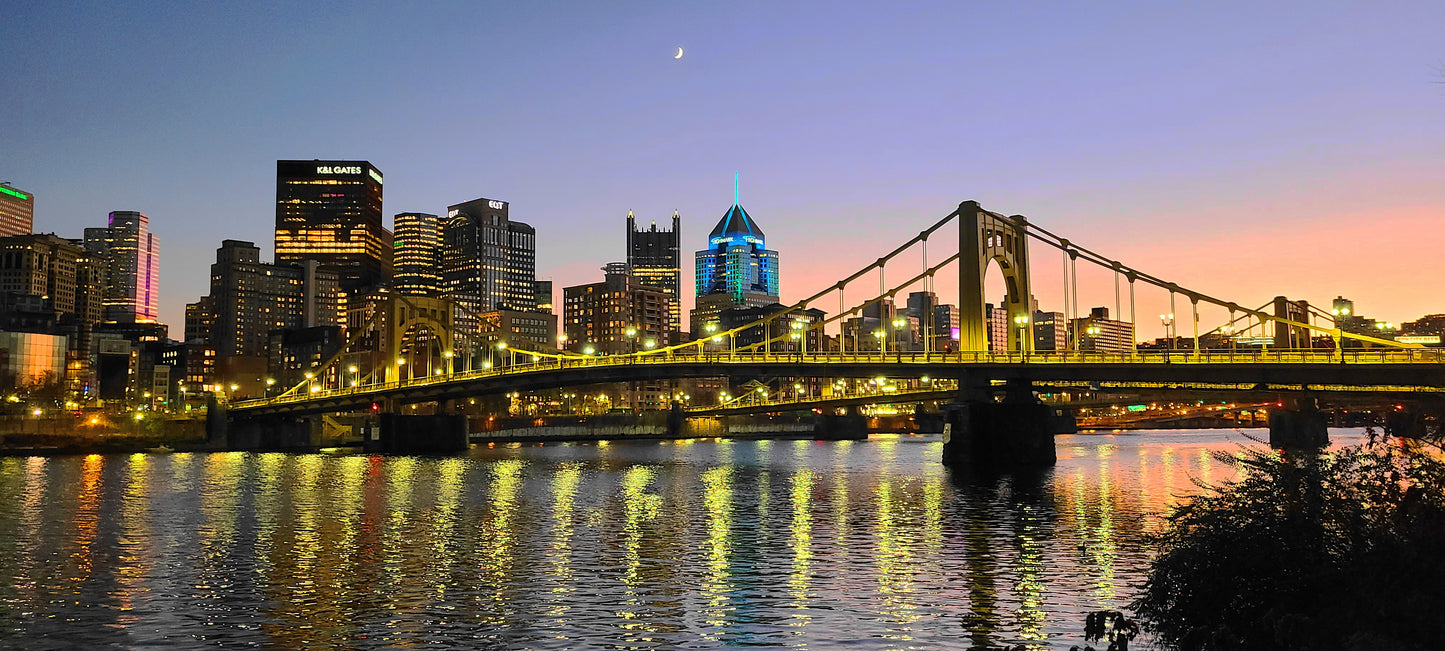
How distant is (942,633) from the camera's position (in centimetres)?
2150

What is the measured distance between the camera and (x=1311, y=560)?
615 inches

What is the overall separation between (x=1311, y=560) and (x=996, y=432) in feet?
212

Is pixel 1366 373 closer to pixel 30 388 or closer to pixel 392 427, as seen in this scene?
pixel 392 427

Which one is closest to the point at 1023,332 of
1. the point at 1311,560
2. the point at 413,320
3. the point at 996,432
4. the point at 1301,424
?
the point at 996,432

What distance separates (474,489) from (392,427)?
55820mm

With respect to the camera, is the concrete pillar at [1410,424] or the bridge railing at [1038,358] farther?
the bridge railing at [1038,358]

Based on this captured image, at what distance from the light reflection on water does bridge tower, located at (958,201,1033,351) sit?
58.1ft

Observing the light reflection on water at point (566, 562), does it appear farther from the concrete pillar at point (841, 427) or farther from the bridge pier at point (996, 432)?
the concrete pillar at point (841, 427)

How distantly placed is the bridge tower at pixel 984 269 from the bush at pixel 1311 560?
199 ft

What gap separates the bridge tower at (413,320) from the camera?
426 feet

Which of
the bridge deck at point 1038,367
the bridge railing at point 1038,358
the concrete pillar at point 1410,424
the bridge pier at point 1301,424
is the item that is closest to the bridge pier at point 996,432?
the bridge deck at point 1038,367

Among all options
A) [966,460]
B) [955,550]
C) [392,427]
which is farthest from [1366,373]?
[392,427]

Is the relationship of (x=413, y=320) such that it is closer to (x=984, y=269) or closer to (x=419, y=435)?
(x=419, y=435)

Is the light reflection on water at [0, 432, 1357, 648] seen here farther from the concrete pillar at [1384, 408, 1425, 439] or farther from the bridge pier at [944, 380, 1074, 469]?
the bridge pier at [944, 380, 1074, 469]
